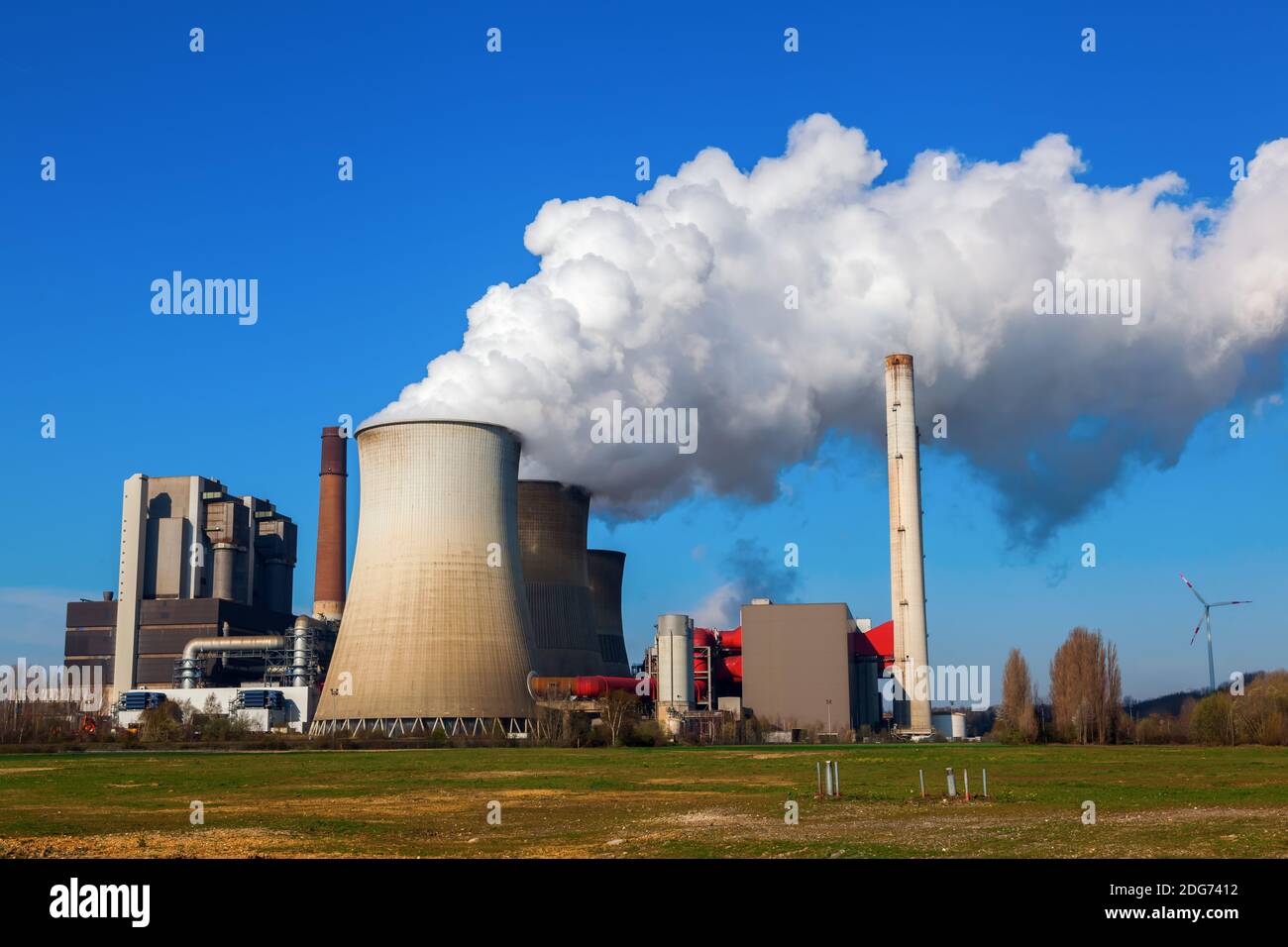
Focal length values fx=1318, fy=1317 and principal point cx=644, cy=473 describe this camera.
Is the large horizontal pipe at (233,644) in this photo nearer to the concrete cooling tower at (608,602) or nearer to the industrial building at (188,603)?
the industrial building at (188,603)

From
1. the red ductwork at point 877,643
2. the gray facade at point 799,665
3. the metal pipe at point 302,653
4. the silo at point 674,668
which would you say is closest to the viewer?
the silo at point 674,668

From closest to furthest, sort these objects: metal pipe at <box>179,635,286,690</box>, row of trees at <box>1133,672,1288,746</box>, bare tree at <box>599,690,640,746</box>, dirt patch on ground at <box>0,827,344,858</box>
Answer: dirt patch on ground at <box>0,827,344,858</box>
row of trees at <box>1133,672,1288,746</box>
bare tree at <box>599,690,640,746</box>
metal pipe at <box>179,635,286,690</box>

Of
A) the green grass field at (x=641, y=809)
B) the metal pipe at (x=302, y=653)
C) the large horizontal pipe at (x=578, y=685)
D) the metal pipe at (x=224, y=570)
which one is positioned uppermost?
the metal pipe at (x=224, y=570)

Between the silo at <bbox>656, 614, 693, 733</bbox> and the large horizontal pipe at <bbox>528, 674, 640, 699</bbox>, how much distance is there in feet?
5.53

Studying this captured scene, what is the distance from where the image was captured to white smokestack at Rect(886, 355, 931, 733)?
74812 millimetres

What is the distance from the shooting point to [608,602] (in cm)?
7888

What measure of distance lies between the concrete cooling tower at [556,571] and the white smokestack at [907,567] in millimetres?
18507

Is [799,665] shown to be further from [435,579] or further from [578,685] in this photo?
[435,579]

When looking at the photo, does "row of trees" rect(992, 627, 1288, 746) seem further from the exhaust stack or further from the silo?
the exhaust stack

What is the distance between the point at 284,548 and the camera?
108 m

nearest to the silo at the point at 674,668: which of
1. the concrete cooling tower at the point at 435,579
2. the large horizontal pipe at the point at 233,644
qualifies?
the concrete cooling tower at the point at 435,579

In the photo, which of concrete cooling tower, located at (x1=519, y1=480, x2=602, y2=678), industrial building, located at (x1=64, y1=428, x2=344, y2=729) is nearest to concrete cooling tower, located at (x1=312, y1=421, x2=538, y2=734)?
concrete cooling tower, located at (x1=519, y1=480, x2=602, y2=678)

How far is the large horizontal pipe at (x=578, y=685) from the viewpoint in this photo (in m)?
61.3

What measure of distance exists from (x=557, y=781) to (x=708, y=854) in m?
17.2
